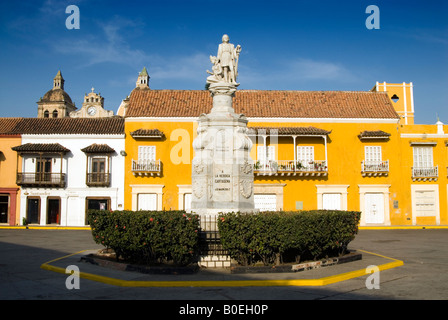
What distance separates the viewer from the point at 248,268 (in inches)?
374

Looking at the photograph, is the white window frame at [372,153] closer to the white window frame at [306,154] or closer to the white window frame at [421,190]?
the white window frame at [421,190]

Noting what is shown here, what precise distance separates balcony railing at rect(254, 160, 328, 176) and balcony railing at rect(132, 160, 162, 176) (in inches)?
270

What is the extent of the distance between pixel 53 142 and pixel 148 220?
23.9 metres

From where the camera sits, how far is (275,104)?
31.7 meters

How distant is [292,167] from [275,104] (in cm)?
512

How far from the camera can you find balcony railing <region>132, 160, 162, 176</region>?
97.5 feet

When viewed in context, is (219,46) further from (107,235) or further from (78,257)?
(78,257)

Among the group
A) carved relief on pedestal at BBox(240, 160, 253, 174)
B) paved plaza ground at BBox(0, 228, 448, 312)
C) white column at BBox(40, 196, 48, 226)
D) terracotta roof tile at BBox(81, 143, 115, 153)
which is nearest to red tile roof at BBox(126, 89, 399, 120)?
terracotta roof tile at BBox(81, 143, 115, 153)

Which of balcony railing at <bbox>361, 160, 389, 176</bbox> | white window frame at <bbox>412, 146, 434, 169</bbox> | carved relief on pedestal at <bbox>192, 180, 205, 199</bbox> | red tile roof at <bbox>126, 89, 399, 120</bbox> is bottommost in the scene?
carved relief on pedestal at <bbox>192, 180, 205, 199</bbox>

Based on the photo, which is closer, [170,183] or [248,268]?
[248,268]

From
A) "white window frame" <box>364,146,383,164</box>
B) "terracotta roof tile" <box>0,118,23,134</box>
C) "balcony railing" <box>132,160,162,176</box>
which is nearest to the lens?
"balcony railing" <box>132,160,162,176</box>

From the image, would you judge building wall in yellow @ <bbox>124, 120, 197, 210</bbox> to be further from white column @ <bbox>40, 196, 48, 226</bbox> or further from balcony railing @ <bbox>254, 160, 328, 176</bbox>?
white column @ <bbox>40, 196, 48, 226</bbox>
